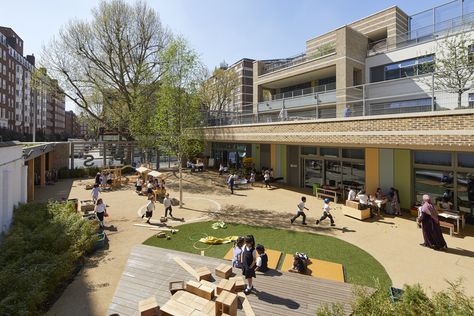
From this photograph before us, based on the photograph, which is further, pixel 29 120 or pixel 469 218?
pixel 29 120

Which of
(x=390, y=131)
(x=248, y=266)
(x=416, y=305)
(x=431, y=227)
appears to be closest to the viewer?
(x=416, y=305)

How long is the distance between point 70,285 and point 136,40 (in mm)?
28488

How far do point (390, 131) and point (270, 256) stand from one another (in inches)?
317

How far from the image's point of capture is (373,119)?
13633mm

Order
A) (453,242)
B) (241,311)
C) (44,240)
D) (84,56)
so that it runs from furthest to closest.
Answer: (84,56), (453,242), (44,240), (241,311)

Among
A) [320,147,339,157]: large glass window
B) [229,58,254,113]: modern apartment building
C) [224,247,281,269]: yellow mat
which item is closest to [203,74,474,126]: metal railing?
[320,147,339,157]: large glass window

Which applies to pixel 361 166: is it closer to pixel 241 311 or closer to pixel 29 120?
pixel 241 311

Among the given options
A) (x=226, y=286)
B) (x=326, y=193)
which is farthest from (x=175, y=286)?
(x=326, y=193)

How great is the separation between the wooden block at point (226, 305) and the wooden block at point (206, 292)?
0.50 metres

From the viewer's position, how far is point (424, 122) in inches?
461

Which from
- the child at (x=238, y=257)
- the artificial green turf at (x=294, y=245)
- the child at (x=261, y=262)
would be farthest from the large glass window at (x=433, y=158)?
the child at (x=238, y=257)

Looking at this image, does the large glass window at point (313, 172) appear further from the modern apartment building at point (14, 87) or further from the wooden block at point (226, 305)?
the modern apartment building at point (14, 87)

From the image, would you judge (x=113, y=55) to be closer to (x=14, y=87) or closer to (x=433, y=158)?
(x=433, y=158)

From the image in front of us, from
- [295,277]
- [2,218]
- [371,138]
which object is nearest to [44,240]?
[2,218]
